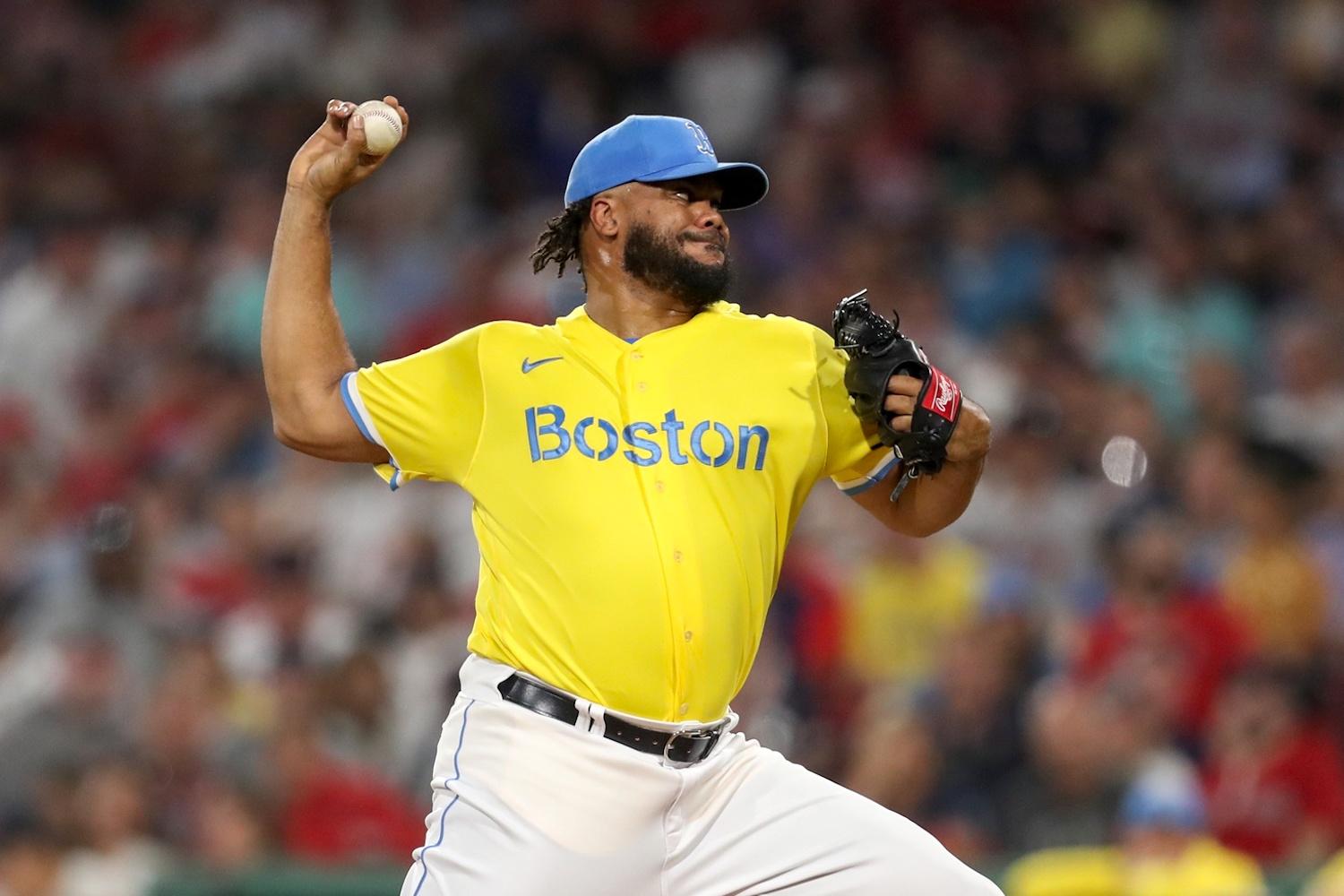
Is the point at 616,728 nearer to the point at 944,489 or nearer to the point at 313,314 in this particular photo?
the point at 944,489

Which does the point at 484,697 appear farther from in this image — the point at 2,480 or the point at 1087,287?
the point at 2,480

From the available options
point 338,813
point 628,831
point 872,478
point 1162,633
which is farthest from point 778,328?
point 338,813

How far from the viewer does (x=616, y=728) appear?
12.0 feet

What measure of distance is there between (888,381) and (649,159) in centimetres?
67

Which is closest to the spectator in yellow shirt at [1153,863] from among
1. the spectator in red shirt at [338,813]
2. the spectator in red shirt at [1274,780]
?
the spectator in red shirt at [1274,780]

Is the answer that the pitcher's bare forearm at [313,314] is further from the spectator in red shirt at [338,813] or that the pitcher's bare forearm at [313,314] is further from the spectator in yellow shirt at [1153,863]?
the spectator in red shirt at [338,813]

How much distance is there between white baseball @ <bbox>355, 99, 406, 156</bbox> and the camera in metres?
3.85

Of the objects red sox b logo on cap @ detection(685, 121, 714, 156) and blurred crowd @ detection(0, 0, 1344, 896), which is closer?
red sox b logo on cap @ detection(685, 121, 714, 156)

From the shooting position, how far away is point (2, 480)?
355 inches

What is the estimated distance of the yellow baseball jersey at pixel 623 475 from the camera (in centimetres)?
367

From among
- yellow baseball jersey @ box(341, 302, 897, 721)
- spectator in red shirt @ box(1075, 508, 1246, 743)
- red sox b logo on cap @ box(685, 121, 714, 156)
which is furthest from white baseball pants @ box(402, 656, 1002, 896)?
spectator in red shirt @ box(1075, 508, 1246, 743)

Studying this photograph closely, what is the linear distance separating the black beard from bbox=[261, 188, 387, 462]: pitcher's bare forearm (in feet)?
2.02

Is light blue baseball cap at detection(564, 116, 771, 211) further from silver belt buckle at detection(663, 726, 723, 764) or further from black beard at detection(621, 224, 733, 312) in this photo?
silver belt buckle at detection(663, 726, 723, 764)

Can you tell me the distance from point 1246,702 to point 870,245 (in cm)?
304
